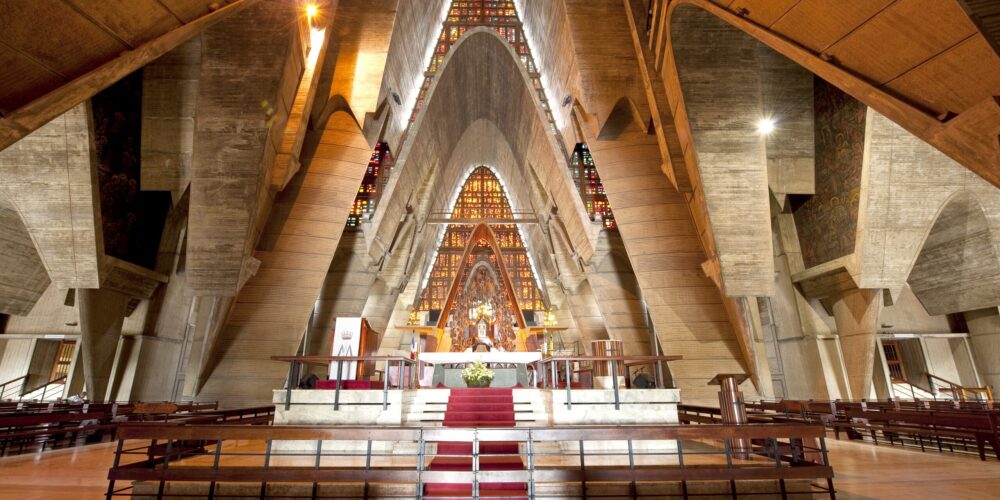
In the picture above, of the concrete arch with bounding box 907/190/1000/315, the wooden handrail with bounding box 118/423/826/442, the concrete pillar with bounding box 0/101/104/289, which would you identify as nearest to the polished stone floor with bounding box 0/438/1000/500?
the wooden handrail with bounding box 118/423/826/442

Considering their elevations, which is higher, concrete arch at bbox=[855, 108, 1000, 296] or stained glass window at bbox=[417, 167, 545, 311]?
stained glass window at bbox=[417, 167, 545, 311]

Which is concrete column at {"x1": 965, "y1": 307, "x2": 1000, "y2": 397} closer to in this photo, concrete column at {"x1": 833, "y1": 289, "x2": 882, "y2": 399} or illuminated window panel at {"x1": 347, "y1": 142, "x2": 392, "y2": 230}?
concrete column at {"x1": 833, "y1": 289, "x2": 882, "y2": 399}

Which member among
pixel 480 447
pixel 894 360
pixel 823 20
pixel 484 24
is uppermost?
pixel 484 24

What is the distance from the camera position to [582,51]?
1445 cm

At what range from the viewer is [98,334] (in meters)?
11.8

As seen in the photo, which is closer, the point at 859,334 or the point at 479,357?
the point at 479,357

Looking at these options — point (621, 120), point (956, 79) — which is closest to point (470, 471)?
point (956, 79)

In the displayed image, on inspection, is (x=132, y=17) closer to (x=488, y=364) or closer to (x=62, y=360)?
(x=488, y=364)

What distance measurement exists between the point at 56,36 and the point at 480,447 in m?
6.59

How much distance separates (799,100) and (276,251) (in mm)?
16826

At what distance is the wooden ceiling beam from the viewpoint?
4.46 meters

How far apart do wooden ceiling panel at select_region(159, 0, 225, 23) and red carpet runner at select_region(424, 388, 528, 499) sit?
620 cm

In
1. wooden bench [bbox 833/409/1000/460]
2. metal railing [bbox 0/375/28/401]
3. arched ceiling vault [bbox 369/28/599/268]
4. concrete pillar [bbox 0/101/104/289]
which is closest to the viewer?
wooden bench [bbox 833/409/1000/460]

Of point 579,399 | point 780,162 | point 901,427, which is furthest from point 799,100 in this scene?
point 579,399
